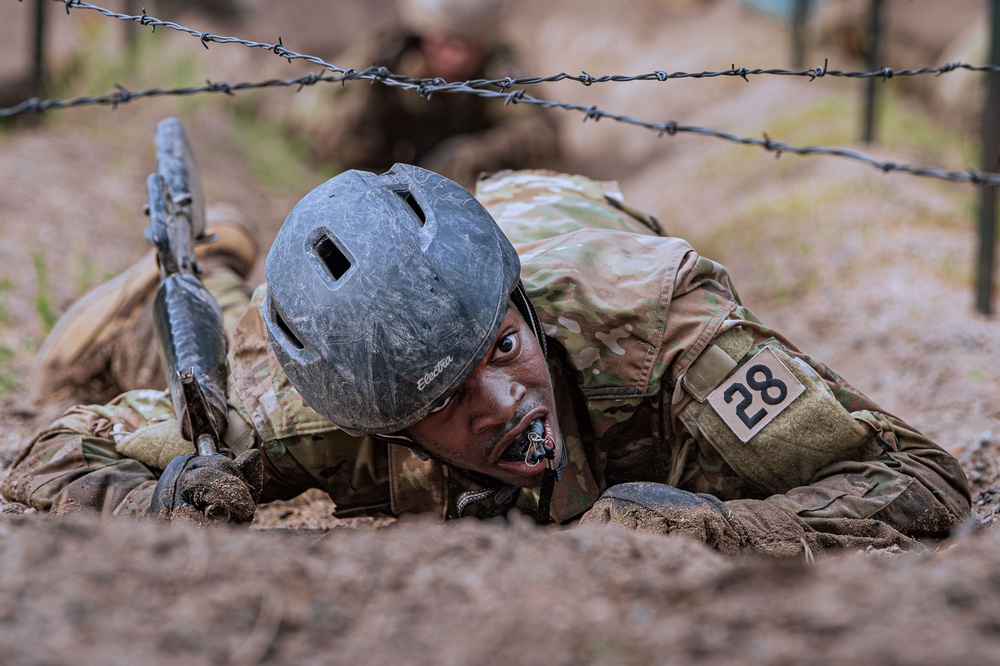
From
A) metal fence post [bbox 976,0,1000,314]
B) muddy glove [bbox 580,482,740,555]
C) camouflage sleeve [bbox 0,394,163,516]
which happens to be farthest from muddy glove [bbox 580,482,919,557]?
metal fence post [bbox 976,0,1000,314]

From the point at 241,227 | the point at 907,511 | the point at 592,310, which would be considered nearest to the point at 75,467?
the point at 592,310

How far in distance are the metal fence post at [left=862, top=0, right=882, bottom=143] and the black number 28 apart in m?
4.14

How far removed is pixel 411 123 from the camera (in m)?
7.77

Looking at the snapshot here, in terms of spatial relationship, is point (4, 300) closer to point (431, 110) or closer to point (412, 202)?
point (412, 202)

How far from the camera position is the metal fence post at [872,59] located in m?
5.98

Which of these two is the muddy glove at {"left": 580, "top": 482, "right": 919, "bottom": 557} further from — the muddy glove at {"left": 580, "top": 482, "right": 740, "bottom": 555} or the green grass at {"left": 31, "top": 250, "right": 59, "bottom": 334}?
the green grass at {"left": 31, "top": 250, "right": 59, "bottom": 334}

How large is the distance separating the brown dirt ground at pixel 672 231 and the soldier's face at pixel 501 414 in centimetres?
27

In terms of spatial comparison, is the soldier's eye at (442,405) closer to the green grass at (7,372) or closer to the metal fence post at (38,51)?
the green grass at (7,372)

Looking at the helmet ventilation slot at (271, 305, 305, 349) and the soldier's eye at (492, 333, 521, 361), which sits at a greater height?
the helmet ventilation slot at (271, 305, 305, 349)

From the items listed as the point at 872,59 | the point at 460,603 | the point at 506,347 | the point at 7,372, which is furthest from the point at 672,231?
the point at 460,603

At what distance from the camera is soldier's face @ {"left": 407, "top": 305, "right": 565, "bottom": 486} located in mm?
2215

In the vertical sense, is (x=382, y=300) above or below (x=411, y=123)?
below

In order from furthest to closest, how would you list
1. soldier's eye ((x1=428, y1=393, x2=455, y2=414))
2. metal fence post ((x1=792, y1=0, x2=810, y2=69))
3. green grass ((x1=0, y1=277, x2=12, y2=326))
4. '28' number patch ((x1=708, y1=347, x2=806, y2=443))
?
metal fence post ((x1=792, y1=0, x2=810, y2=69)) < green grass ((x1=0, y1=277, x2=12, y2=326)) < '28' number patch ((x1=708, y1=347, x2=806, y2=443)) < soldier's eye ((x1=428, y1=393, x2=455, y2=414))

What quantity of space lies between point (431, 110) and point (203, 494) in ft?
19.0
